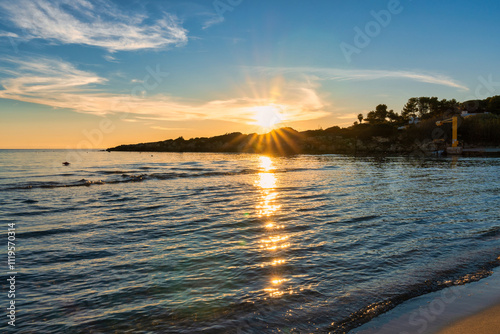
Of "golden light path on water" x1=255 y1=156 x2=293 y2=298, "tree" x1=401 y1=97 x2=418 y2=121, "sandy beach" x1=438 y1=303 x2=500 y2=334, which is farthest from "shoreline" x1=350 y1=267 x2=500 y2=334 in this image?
"tree" x1=401 y1=97 x2=418 y2=121

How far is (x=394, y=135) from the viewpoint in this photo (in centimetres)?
12825

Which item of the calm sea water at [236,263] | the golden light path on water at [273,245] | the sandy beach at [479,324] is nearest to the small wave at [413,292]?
the calm sea water at [236,263]

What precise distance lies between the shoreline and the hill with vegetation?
10529cm

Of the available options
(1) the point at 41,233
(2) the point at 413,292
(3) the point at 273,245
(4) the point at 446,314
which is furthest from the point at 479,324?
(1) the point at 41,233

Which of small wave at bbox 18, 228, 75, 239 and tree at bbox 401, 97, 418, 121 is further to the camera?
tree at bbox 401, 97, 418, 121

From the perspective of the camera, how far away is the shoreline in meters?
4.83

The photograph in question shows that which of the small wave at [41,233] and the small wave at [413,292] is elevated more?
the small wave at [41,233]

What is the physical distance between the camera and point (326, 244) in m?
9.52

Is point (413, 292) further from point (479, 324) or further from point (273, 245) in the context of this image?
point (273, 245)

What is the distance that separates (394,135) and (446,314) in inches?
5414

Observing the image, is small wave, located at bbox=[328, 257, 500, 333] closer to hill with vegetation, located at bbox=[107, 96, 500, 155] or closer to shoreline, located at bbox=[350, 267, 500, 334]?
shoreline, located at bbox=[350, 267, 500, 334]

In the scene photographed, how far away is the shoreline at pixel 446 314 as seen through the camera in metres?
4.83

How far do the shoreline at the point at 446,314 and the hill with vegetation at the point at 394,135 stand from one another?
345ft

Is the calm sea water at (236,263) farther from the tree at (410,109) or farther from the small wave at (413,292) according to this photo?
the tree at (410,109)
